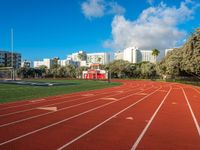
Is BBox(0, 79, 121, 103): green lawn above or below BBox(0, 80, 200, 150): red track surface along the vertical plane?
above

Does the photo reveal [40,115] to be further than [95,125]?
Yes

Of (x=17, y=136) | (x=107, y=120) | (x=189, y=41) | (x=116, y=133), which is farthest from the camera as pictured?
(x=189, y=41)

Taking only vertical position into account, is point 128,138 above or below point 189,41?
below

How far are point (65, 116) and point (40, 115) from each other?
1257 millimetres

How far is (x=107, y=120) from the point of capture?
11.6 metres

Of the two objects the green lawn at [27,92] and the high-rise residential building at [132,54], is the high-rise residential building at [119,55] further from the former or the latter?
the green lawn at [27,92]

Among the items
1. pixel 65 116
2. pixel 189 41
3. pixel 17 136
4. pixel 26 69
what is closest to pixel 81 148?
pixel 17 136

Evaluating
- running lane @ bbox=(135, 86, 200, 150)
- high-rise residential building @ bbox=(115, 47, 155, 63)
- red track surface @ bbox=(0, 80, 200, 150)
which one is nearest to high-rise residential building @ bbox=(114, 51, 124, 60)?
high-rise residential building @ bbox=(115, 47, 155, 63)

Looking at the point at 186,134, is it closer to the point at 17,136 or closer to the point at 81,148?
the point at 81,148

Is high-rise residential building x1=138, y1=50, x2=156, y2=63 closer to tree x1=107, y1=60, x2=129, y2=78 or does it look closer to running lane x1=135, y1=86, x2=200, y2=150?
tree x1=107, y1=60, x2=129, y2=78

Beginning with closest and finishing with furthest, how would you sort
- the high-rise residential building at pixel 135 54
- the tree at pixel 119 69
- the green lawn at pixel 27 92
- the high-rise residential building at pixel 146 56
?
the green lawn at pixel 27 92 < the tree at pixel 119 69 < the high-rise residential building at pixel 135 54 < the high-rise residential building at pixel 146 56

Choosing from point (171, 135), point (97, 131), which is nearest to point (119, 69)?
point (97, 131)

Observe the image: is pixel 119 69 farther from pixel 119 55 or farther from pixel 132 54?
pixel 119 55

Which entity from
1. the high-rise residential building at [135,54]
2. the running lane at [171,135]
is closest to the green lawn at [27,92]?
the running lane at [171,135]
